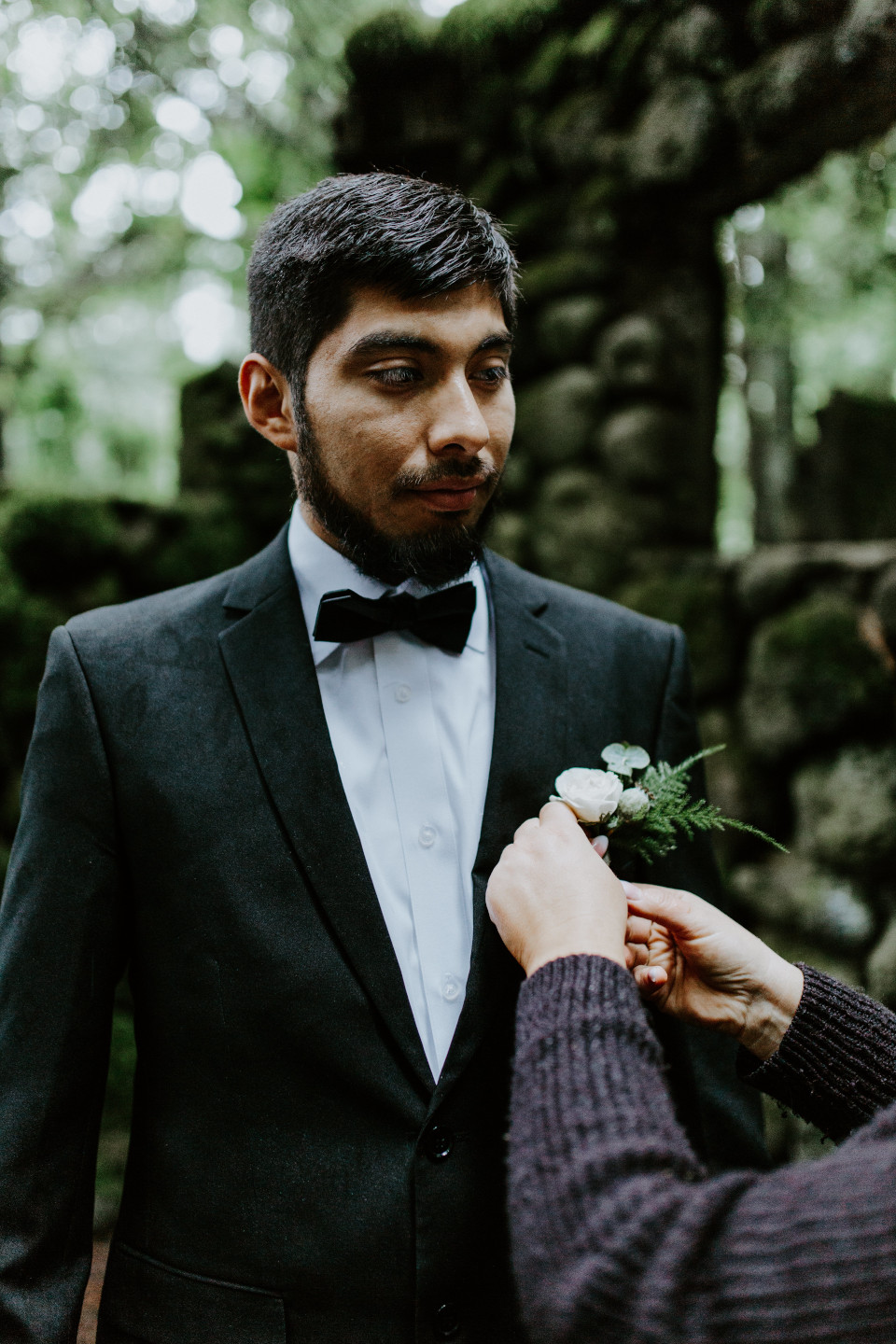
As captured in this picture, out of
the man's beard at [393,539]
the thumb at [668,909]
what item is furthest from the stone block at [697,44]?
the thumb at [668,909]

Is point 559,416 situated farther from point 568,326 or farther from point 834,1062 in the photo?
point 834,1062

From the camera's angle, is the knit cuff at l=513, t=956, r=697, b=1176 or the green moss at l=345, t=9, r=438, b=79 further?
the green moss at l=345, t=9, r=438, b=79

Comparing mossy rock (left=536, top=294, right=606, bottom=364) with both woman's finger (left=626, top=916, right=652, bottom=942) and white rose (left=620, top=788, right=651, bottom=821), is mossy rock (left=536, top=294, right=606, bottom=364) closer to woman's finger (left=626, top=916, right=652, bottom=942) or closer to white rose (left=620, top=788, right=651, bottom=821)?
white rose (left=620, top=788, right=651, bottom=821)

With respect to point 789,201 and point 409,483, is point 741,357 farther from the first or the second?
point 409,483

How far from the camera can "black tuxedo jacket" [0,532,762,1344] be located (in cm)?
145

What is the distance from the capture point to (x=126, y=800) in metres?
1.55

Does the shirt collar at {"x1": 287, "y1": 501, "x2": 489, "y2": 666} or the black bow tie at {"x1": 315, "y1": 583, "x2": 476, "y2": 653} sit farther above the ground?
the shirt collar at {"x1": 287, "y1": 501, "x2": 489, "y2": 666}

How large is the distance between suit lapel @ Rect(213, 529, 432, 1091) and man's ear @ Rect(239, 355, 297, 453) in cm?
26

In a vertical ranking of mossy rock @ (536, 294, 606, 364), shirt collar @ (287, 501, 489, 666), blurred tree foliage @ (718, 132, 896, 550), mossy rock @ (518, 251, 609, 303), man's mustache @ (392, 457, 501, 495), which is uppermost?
blurred tree foliage @ (718, 132, 896, 550)

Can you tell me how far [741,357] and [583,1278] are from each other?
7.27 metres

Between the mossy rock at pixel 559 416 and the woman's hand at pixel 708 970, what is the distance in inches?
94.3

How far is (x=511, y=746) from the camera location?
168 centimetres

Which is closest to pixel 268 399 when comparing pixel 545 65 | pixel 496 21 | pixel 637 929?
pixel 637 929

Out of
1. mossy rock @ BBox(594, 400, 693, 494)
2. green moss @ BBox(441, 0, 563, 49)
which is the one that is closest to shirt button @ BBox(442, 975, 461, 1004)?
mossy rock @ BBox(594, 400, 693, 494)
